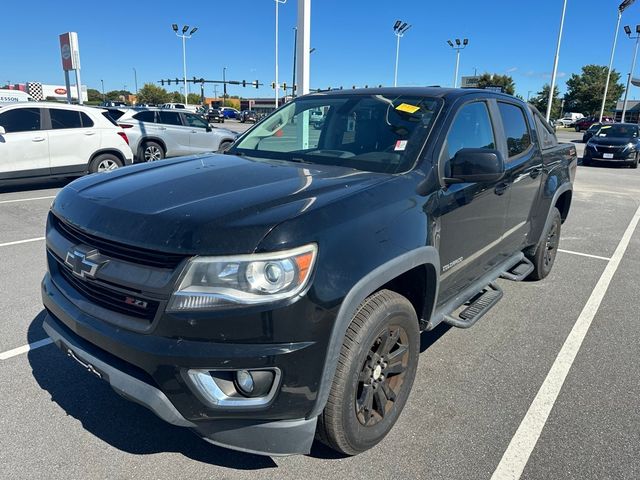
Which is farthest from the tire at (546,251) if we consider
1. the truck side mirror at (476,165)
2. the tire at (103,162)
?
the tire at (103,162)

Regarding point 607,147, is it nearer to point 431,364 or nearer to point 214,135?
point 214,135

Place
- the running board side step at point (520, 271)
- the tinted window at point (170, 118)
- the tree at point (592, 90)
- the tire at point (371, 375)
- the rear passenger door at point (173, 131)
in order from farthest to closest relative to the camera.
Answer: the tree at point (592, 90)
the tinted window at point (170, 118)
the rear passenger door at point (173, 131)
the running board side step at point (520, 271)
the tire at point (371, 375)

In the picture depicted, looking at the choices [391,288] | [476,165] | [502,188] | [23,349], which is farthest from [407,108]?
[23,349]


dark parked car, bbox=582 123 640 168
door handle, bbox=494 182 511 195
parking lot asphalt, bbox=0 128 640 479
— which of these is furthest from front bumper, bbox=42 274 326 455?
dark parked car, bbox=582 123 640 168

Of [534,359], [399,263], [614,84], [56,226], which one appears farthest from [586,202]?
[614,84]

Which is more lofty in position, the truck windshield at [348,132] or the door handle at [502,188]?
the truck windshield at [348,132]

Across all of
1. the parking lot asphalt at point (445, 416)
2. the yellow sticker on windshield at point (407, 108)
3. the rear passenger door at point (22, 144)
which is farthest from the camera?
the rear passenger door at point (22, 144)

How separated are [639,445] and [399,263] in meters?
1.70

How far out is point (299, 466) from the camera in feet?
7.83

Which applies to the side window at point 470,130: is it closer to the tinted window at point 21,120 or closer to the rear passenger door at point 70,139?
the rear passenger door at point 70,139

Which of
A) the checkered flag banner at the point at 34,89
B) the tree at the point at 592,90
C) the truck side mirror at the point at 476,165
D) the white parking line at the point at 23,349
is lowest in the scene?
the white parking line at the point at 23,349

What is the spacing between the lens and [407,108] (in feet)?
10.5

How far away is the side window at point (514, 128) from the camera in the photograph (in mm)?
3885

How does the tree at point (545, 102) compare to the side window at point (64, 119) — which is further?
the tree at point (545, 102)
